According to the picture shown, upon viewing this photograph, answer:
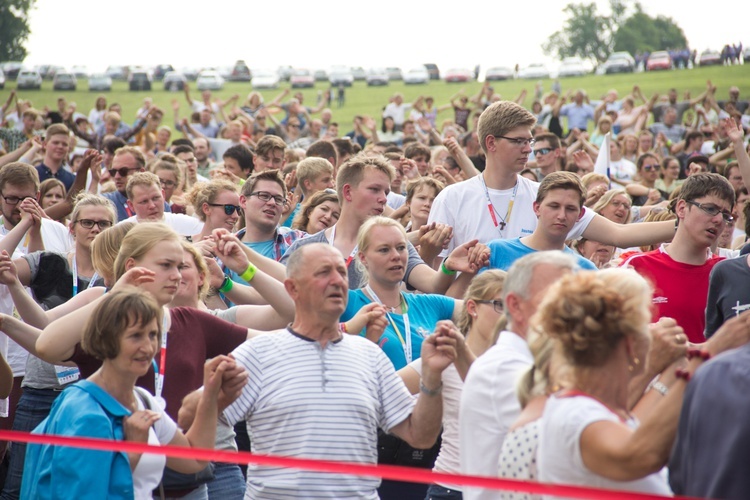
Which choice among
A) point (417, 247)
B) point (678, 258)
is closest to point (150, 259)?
point (417, 247)

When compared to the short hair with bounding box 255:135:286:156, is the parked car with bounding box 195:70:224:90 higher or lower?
lower

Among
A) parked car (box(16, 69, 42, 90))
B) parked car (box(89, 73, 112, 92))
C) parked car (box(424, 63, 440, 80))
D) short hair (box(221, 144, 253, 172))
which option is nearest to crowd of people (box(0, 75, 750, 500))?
short hair (box(221, 144, 253, 172))

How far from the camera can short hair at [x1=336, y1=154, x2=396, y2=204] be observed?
265 inches

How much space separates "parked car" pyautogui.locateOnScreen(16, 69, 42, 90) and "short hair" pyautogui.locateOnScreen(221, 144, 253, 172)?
3991 cm

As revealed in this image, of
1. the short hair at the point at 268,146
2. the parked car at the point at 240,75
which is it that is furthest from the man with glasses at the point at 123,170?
the parked car at the point at 240,75

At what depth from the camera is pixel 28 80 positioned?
4703cm

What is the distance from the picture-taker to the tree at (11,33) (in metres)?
69.0

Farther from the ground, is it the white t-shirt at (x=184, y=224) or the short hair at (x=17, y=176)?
the short hair at (x=17, y=176)

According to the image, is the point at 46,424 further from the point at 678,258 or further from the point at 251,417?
the point at 678,258

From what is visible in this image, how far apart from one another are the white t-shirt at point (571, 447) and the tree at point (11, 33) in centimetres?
7213

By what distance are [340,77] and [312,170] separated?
49603 millimetres

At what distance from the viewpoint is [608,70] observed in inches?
2133

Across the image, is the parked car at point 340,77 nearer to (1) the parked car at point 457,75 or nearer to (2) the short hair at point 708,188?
(1) the parked car at point 457,75

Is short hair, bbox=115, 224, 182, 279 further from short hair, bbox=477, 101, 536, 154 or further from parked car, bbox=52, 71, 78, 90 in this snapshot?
parked car, bbox=52, 71, 78, 90
